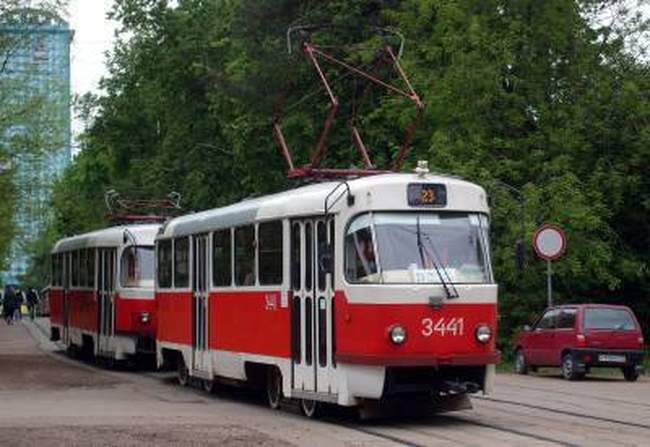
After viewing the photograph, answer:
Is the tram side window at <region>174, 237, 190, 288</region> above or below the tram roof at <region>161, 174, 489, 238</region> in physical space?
below

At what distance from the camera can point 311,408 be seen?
Result: 15.8 metres

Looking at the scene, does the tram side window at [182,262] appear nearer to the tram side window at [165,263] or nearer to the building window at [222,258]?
the tram side window at [165,263]

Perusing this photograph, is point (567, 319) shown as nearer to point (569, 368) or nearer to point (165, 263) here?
point (569, 368)

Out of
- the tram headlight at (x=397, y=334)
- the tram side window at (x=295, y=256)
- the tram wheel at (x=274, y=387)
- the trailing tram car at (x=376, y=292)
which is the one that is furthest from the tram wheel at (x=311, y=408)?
the tram headlight at (x=397, y=334)

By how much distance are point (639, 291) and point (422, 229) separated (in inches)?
919

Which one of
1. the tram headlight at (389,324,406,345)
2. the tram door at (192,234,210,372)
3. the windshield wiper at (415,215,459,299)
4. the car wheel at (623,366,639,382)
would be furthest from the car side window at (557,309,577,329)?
the tram headlight at (389,324,406,345)

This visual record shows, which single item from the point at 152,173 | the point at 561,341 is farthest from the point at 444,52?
the point at 152,173

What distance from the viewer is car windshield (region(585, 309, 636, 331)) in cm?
2516

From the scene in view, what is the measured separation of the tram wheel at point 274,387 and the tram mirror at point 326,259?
2.27m

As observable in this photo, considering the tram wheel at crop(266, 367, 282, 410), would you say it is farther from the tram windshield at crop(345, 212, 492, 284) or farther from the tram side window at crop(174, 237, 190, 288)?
the tram side window at crop(174, 237, 190, 288)

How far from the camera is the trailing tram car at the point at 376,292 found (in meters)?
14.1

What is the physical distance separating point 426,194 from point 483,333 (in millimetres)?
1824

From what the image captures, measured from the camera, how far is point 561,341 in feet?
83.3

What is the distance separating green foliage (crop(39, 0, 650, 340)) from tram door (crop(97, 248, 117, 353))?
680 centimetres
